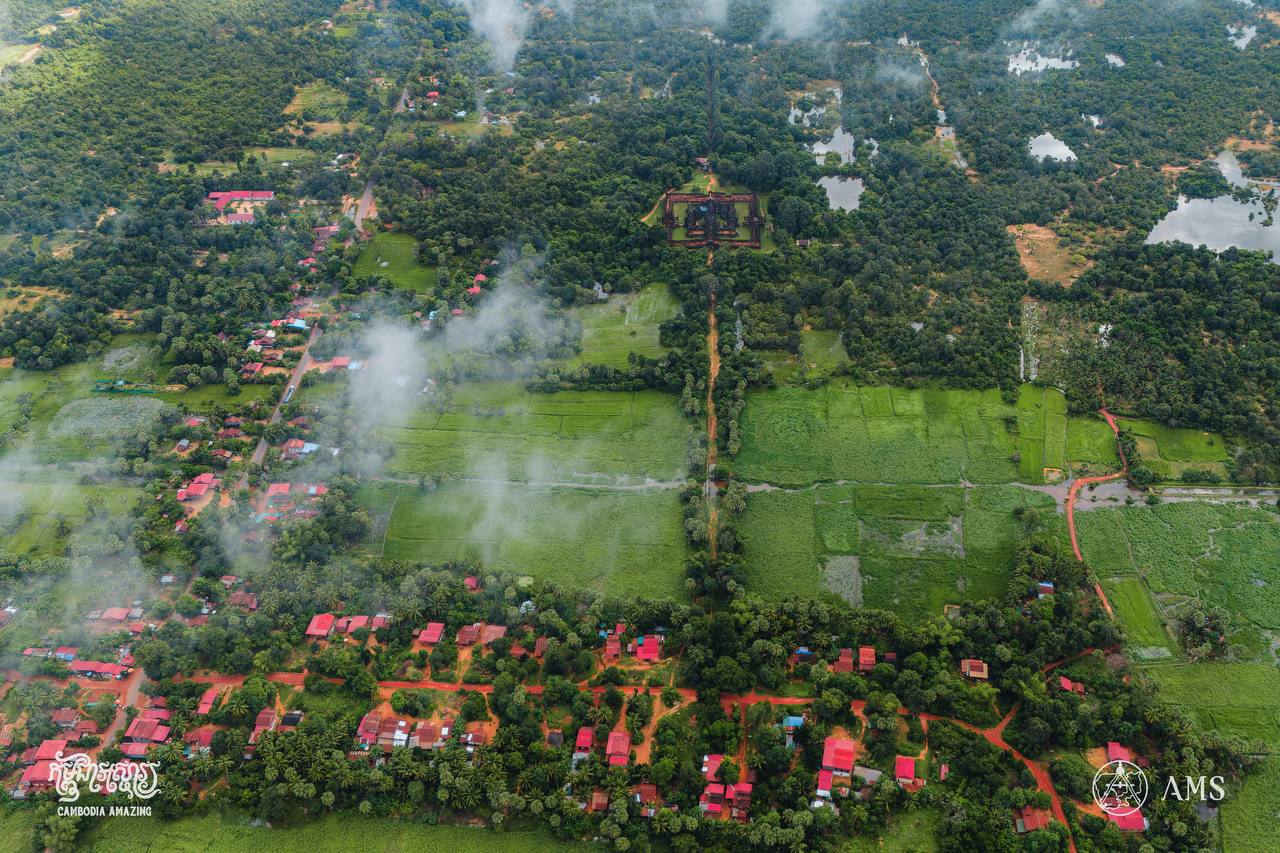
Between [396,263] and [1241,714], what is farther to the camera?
[396,263]

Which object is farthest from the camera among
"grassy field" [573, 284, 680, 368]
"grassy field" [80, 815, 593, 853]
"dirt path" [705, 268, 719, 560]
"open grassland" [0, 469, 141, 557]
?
"grassy field" [573, 284, 680, 368]

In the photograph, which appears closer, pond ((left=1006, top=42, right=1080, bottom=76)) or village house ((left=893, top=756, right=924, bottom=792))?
village house ((left=893, top=756, right=924, bottom=792))

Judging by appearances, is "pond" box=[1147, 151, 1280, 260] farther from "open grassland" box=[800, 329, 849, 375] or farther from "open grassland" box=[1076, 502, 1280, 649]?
"open grassland" box=[800, 329, 849, 375]

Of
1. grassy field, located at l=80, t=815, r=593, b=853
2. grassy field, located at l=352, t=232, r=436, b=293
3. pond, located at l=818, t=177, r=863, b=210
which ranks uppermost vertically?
pond, located at l=818, t=177, r=863, b=210

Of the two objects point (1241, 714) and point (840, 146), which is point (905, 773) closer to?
point (1241, 714)

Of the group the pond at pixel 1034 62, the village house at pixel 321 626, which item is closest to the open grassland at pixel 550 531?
the village house at pixel 321 626

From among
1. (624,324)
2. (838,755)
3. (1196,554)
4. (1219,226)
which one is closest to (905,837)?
(838,755)

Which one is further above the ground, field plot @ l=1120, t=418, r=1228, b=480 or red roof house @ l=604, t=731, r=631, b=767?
field plot @ l=1120, t=418, r=1228, b=480

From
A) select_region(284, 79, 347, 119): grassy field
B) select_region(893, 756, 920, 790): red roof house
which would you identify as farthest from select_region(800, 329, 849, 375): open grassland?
select_region(284, 79, 347, 119): grassy field
